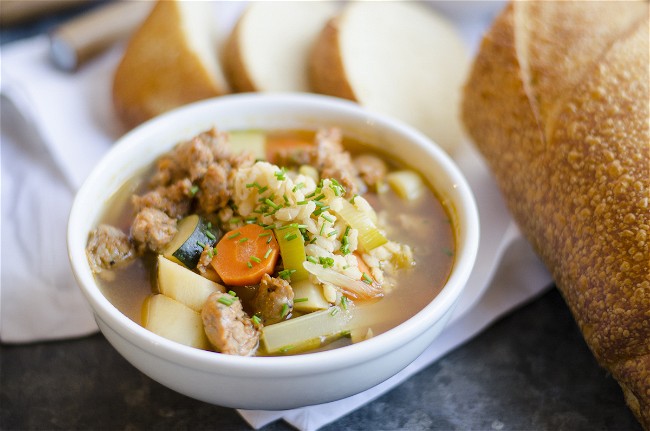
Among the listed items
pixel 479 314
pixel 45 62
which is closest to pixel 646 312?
pixel 479 314

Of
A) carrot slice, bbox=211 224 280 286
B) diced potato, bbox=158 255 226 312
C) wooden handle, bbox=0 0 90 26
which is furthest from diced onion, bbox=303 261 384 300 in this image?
wooden handle, bbox=0 0 90 26

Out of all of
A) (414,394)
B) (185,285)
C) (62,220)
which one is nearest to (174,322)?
(185,285)

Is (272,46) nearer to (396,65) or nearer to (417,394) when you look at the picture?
(396,65)

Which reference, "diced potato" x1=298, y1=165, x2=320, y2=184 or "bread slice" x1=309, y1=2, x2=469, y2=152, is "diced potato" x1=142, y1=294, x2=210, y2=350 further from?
"bread slice" x1=309, y1=2, x2=469, y2=152

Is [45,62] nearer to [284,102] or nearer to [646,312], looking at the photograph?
[284,102]

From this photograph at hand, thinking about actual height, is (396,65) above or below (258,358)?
below

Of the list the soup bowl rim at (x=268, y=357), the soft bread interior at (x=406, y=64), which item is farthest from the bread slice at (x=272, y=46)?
the soup bowl rim at (x=268, y=357)
